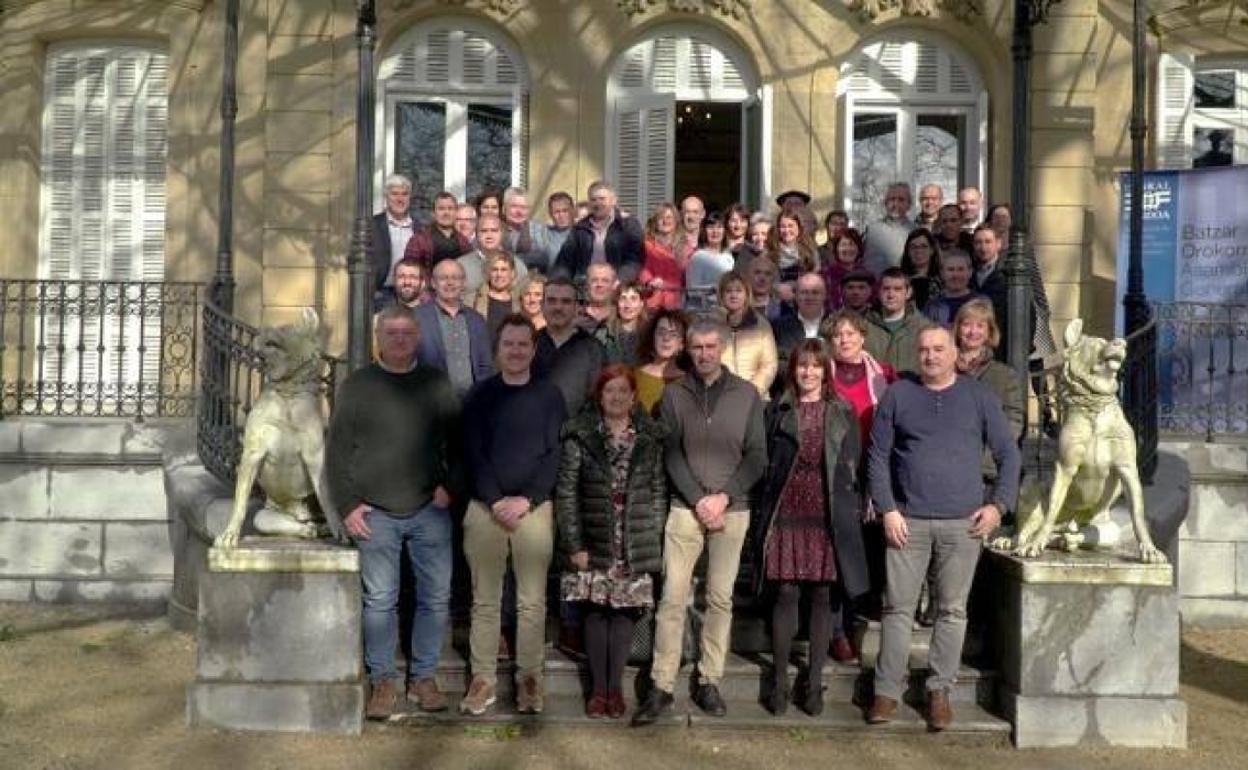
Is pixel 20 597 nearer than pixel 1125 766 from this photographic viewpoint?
No

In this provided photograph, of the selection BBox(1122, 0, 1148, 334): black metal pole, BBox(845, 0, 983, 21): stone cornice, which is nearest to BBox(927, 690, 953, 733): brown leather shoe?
BBox(1122, 0, 1148, 334): black metal pole

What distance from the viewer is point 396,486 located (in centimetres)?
757

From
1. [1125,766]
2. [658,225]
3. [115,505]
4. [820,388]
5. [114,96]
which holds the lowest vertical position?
[1125,766]

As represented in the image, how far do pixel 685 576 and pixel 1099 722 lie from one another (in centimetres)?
220

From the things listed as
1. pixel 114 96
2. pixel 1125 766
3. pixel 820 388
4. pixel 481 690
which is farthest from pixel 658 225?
pixel 114 96

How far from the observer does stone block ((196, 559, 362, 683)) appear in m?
7.62

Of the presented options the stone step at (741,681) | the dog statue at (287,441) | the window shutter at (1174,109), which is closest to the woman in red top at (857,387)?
the stone step at (741,681)

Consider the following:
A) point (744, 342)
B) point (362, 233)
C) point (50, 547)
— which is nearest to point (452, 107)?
point (50, 547)

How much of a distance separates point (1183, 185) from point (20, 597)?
1002 cm

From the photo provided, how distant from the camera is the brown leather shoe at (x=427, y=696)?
25.1 feet

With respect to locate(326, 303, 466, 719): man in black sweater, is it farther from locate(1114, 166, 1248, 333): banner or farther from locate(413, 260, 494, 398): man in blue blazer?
locate(1114, 166, 1248, 333): banner

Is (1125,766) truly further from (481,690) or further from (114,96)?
(114,96)

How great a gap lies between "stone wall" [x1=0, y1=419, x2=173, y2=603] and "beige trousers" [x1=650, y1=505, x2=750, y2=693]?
5.57 metres

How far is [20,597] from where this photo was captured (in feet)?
38.7
